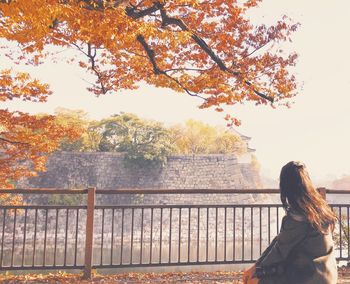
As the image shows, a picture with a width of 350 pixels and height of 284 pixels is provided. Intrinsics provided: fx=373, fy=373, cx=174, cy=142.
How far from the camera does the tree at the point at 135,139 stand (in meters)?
31.7

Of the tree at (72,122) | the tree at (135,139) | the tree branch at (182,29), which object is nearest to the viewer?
the tree branch at (182,29)

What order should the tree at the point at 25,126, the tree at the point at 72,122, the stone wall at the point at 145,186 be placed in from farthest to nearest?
the tree at the point at 72,122, the stone wall at the point at 145,186, the tree at the point at 25,126

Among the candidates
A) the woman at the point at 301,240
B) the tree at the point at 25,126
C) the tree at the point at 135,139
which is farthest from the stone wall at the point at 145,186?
the woman at the point at 301,240

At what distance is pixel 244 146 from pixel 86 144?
66.3 feet

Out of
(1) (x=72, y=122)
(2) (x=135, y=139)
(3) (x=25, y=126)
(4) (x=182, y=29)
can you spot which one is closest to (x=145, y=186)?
(2) (x=135, y=139)

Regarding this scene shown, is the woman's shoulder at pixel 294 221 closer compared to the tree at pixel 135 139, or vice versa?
the woman's shoulder at pixel 294 221

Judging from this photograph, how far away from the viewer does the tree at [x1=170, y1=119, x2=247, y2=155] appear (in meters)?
45.5

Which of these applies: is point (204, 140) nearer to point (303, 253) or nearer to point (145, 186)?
point (145, 186)

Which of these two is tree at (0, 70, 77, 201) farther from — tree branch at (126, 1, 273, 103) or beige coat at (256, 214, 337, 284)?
beige coat at (256, 214, 337, 284)

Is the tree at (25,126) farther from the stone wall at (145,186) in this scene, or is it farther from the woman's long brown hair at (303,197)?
the stone wall at (145,186)

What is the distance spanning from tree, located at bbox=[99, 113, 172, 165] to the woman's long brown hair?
95.9 ft

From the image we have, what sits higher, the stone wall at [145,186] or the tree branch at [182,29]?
the tree branch at [182,29]

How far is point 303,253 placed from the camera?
217 cm

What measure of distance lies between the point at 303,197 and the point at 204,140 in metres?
44.0
